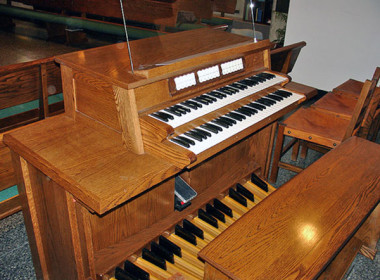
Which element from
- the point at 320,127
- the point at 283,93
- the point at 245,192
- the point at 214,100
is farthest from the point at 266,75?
the point at 245,192

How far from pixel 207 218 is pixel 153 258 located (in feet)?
1.62

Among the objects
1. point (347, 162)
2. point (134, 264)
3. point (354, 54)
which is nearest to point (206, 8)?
point (347, 162)

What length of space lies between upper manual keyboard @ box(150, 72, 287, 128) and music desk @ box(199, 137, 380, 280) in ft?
1.83

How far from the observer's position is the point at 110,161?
1498 mm

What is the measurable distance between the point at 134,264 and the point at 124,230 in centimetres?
20

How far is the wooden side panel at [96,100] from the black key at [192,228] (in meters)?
0.85

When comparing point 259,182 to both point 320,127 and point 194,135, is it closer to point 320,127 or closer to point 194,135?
point 320,127

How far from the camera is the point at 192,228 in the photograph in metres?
2.16

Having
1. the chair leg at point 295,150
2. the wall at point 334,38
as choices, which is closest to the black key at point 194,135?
the chair leg at point 295,150

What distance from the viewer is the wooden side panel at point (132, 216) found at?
5.97ft

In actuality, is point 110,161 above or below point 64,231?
above

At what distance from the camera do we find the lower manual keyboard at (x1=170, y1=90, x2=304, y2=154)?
5.32ft

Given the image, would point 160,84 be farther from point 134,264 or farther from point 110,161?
point 134,264

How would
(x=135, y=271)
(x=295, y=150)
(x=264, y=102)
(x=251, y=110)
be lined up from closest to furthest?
(x=135, y=271) < (x=251, y=110) < (x=264, y=102) < (x=295, y=150)
